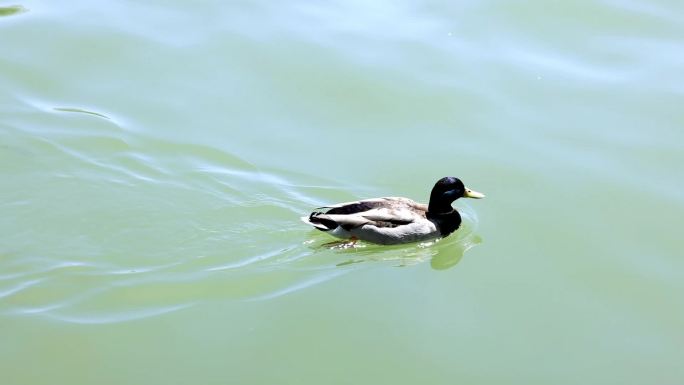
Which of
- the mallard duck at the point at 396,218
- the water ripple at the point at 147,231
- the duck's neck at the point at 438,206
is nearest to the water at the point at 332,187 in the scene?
the water ripple at the point at 147,231

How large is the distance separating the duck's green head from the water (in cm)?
35

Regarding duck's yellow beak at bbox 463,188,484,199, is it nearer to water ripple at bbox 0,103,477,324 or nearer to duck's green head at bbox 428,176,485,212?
duck's green head at bbox 428,176,485,212

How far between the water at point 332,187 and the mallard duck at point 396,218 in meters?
0.19

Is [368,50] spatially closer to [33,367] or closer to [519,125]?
[519,125]

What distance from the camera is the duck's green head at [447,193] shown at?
9.55 metres

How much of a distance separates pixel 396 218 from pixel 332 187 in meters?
0.89

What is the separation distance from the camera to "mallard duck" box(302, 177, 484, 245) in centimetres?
933

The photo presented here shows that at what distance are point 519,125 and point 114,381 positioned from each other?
5.94m

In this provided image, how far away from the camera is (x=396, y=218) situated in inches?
375

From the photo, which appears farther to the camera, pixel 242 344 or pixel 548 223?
pixel 548 223

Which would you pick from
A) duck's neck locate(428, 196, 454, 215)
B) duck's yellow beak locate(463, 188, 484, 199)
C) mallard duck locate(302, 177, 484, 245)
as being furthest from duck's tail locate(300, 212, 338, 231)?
duck's yellow beak locate(463, 188, 484, 199)

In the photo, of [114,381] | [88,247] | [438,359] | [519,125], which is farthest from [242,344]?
[519,125]

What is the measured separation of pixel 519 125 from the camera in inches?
436

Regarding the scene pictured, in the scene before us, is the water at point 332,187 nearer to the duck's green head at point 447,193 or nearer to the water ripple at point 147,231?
the water ripple at point 147,231
